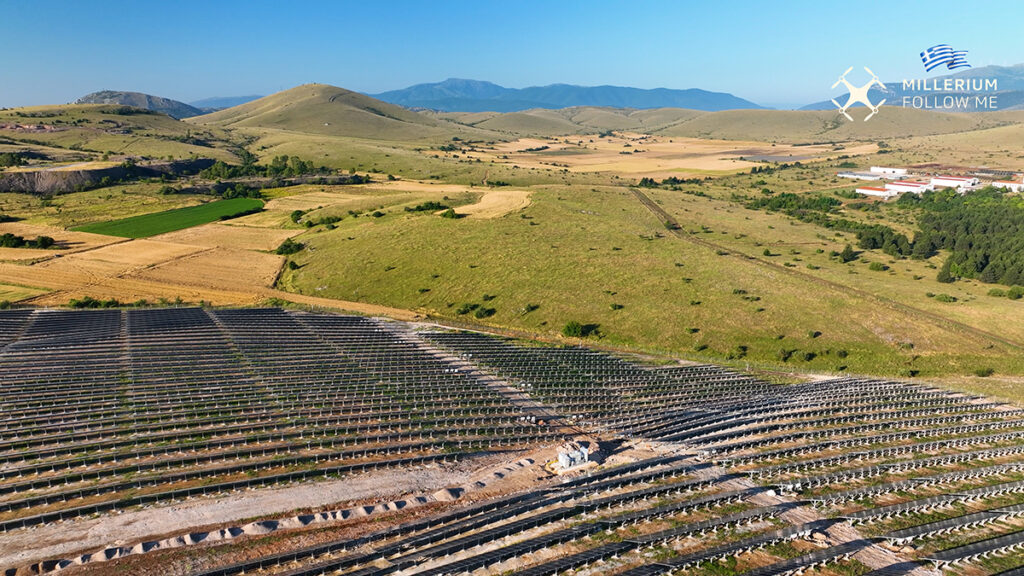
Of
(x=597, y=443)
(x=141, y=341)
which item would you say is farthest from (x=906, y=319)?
(x=141, y=341)

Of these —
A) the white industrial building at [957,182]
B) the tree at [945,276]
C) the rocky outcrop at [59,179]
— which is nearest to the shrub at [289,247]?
the rocky outcrop at [59,179]

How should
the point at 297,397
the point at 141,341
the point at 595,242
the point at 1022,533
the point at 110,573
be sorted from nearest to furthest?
the point at 110,573 → the point at 1022,533 → the point at 297,397 → the point at 141,341 → the point at 595,242

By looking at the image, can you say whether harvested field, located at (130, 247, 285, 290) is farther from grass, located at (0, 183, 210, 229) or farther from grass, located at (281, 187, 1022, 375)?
grass, located at (0, 183, 210, 229)

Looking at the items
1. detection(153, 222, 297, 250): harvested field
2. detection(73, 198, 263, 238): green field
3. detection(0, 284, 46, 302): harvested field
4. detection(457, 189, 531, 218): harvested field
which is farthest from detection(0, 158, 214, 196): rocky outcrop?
detection(457, 189, 531, 218): harvested field

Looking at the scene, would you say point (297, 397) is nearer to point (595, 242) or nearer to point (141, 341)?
point (141, 341)

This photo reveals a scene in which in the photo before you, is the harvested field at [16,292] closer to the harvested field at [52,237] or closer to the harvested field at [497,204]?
the harvested field at [52,237]

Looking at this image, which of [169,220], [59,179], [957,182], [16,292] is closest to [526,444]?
[16,292]
